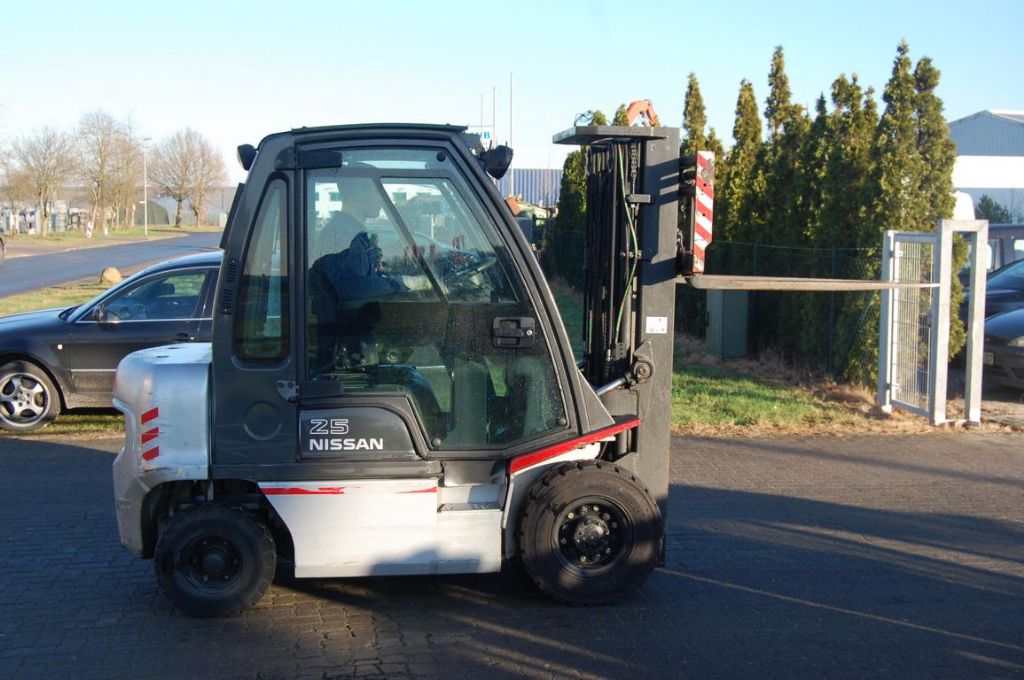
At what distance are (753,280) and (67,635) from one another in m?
3.93

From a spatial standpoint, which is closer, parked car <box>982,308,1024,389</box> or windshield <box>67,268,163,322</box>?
windshield <box>67,268,163,322</box>

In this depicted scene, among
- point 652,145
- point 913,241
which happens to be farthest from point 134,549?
point 913,241

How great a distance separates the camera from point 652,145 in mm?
5566

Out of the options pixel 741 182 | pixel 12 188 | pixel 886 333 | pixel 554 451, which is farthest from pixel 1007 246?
pixel 12 188

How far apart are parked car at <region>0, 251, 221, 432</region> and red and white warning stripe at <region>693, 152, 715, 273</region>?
6.17m

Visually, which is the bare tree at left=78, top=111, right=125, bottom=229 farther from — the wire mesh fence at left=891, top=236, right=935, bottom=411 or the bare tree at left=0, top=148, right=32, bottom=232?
the wire mesh fence at left=891, top=236, right=935, bottom=411

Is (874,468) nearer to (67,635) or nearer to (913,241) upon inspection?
(913,241)

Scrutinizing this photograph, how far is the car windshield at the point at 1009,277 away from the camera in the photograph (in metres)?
15.3

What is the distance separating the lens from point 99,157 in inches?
2741

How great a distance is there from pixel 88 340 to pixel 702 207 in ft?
22.7

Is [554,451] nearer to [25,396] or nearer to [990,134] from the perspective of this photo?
[25,396]

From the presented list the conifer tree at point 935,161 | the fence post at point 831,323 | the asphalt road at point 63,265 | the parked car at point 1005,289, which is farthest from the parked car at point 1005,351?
the asphalt road at point 63,265

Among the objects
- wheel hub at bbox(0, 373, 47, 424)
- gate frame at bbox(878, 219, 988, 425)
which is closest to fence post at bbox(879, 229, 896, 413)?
gate frame at bbox(878, 219, 988, 425)

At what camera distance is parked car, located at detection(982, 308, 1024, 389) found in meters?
12.0
